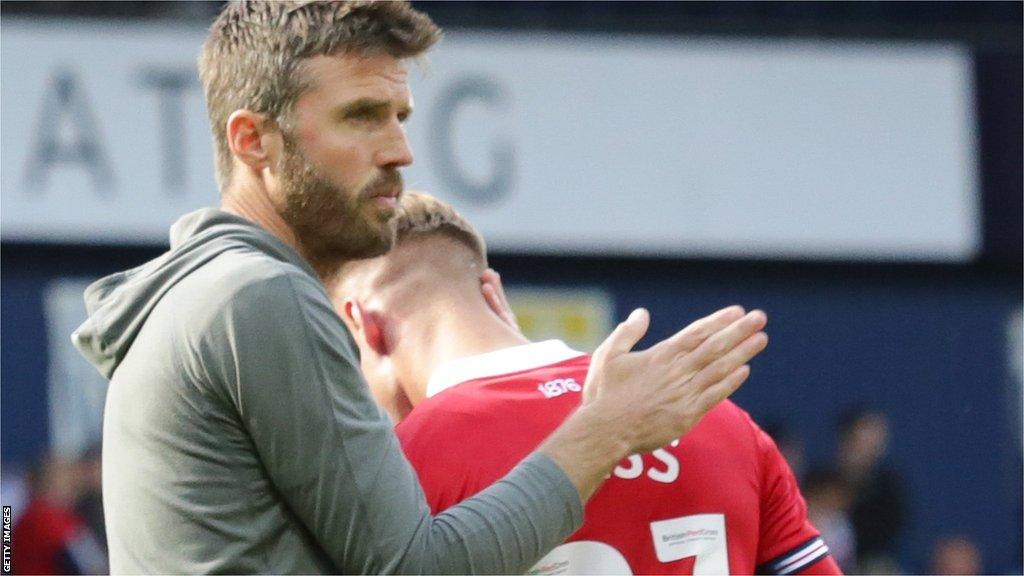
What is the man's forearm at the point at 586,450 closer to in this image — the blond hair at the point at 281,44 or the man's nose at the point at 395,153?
the man's nose at the point at 395,153

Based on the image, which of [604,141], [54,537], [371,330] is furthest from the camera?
[604,141]

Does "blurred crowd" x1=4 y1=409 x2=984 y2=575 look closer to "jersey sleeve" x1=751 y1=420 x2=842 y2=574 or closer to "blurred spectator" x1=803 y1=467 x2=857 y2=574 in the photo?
"blurred spectator" x1=803 y1=467 x2=857 y2=574

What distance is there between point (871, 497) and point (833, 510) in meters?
0.35

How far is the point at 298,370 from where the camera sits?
6.48ft

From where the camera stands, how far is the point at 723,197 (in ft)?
29.1

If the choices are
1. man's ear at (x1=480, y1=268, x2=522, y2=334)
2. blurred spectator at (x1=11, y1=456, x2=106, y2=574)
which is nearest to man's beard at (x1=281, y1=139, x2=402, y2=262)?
man's ear at (x1=480, y1=268, x2=522, y2=334)

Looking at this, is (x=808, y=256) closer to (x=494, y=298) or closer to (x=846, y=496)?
(x=846, y=496)

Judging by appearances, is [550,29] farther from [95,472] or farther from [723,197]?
[95,472]

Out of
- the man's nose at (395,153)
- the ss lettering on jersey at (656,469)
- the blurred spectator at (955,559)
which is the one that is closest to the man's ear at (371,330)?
the ss lettering on jersey at (656,469)

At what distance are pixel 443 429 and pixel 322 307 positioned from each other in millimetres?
437

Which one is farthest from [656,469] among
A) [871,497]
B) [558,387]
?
[871,497]

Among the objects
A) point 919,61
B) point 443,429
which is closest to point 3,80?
point 919,61

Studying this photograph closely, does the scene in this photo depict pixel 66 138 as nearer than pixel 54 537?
No

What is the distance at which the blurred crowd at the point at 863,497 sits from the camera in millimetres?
8266
